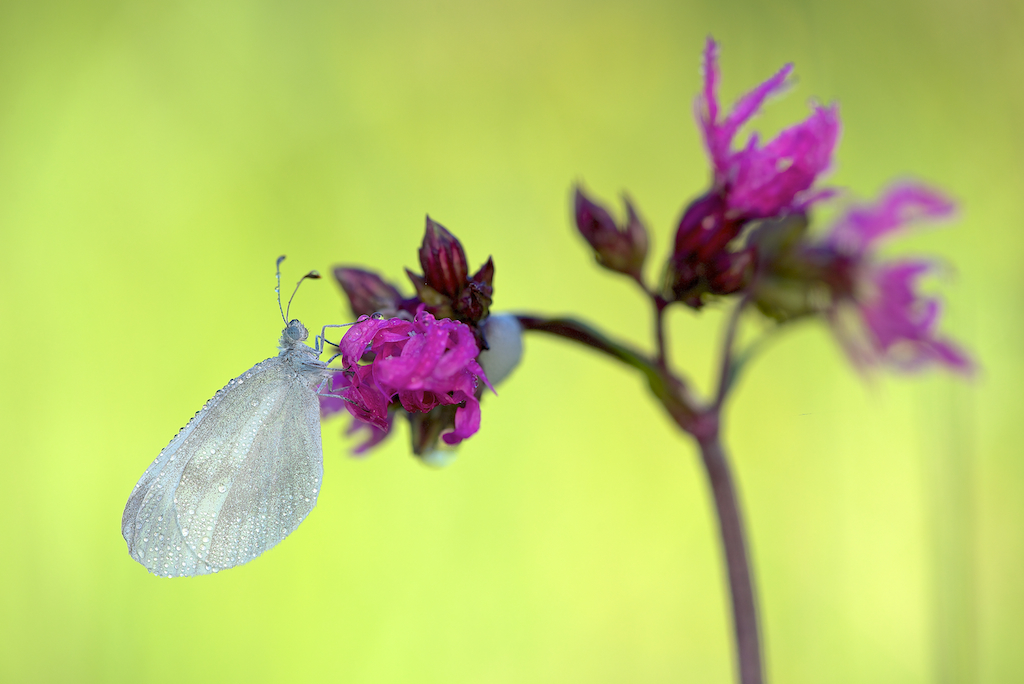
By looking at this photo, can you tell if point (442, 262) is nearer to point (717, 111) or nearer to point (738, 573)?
point (717, 111)

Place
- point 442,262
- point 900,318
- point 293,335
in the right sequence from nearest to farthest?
1. point 442,262
2. point 293,335
3. point 900,318

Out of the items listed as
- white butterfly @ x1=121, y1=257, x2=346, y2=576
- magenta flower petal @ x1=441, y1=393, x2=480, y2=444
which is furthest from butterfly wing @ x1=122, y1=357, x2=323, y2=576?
magenta flower petal @ x1=441, y1=393, x2=480, y2=444

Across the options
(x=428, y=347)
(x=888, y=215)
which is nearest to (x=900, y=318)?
(x=888, y=215)

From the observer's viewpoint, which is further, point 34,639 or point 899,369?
point 34,639

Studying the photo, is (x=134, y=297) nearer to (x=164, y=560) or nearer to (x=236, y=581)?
(x=236, y=581)

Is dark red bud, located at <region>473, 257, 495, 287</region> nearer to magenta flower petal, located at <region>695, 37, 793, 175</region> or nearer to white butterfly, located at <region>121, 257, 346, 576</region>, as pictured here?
white butterfly, located at <region>121, 257, 346, 576</region>

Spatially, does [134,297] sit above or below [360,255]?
below

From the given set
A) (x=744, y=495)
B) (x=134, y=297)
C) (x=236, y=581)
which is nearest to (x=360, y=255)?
(x=134, y=297)
